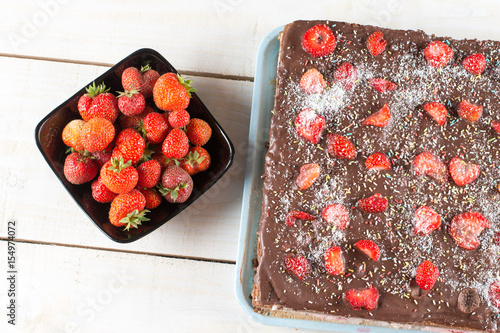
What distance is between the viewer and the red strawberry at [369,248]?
6.24 ft

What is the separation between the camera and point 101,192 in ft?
6.49

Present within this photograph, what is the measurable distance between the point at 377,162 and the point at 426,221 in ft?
1.07

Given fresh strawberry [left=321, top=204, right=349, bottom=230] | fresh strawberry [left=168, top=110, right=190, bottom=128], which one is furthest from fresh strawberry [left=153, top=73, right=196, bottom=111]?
fresh strawberry [left=321, top=204, right=349, bottom=230]

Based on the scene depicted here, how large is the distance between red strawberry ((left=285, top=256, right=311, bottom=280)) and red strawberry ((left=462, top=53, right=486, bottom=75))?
112 centimetres

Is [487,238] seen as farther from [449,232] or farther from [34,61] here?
[34,61]

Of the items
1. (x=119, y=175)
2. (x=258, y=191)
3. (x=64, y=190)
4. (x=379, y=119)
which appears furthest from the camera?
(x=64, y=190)

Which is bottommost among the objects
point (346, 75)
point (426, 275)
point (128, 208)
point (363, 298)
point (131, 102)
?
point (363, 298)

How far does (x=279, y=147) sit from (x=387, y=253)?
0.64 meters

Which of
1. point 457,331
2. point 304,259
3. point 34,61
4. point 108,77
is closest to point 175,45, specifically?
point 108,77

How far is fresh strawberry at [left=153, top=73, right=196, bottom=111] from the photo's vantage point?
1.96 metres

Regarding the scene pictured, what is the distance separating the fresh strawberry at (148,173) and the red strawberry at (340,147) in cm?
75

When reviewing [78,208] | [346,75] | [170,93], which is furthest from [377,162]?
[78,208]

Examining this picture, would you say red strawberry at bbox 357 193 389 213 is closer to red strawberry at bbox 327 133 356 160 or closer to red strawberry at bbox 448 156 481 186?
red strawberry at bbox 327 133 356 160

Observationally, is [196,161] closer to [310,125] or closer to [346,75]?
[310,125]
